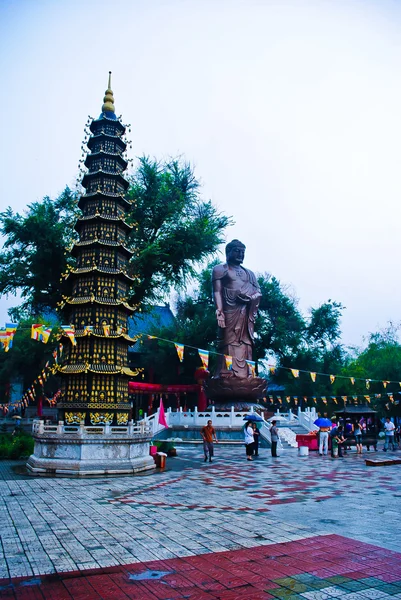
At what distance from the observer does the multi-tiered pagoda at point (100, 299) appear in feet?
55.0

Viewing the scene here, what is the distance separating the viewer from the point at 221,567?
17.4ft

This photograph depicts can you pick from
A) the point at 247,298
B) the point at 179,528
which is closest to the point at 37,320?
the point at 247,298

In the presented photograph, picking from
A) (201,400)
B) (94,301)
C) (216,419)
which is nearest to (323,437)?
Result: (216,419)

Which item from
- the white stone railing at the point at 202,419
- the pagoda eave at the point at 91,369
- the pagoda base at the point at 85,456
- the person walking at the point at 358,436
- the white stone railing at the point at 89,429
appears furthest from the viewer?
the white stone railing at the point at 202,419

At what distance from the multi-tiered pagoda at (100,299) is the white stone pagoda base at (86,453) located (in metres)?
2.13

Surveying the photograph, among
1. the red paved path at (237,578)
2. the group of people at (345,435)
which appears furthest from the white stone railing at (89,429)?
the red paved path at (237,578)

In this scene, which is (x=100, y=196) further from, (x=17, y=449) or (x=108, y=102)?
(x=17, y=449)

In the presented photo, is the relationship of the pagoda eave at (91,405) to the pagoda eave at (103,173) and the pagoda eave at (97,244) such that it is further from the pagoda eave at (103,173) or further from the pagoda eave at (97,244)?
the pagoda eave at (103,173)

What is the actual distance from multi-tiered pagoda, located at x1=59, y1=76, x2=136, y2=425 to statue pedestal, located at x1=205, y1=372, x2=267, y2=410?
1236 cm

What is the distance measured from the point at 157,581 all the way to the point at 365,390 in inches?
1405

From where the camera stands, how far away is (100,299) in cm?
1772

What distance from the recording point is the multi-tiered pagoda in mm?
16766

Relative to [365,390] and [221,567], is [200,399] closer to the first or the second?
[365,390]

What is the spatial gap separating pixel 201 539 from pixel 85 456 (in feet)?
27.0
